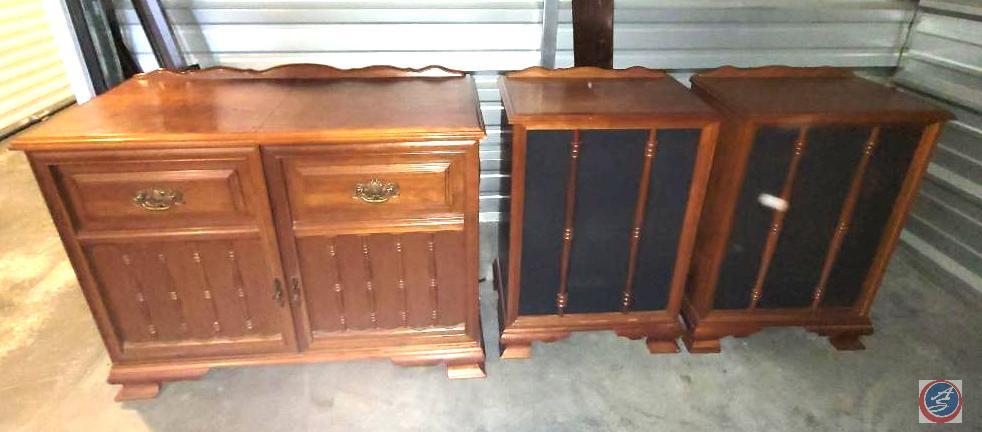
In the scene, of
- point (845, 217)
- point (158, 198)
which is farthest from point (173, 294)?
point (845, 217)

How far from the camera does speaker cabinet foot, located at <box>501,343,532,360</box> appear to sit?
1725mm

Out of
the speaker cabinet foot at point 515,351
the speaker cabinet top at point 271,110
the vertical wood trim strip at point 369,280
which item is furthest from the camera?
the speaker cabinet foot at point 515,351

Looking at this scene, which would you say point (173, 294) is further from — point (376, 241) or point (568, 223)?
point (568, 223)

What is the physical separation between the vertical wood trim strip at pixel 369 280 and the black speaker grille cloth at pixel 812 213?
1.15 metres

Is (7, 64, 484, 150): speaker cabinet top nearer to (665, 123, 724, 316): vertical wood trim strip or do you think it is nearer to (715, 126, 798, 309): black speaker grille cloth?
(665, 123, 724, 316): vertical wood trim strip

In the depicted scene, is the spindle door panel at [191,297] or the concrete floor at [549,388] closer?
the spindle door panel at [191,297]

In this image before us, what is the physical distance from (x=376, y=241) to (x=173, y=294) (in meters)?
0.55

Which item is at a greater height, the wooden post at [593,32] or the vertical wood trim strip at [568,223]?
the wooden post at [593,32]

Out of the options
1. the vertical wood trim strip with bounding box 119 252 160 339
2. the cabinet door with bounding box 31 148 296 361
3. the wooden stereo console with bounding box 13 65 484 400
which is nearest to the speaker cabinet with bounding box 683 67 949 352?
the wooden stereo console with bounding box 13 65 484 400

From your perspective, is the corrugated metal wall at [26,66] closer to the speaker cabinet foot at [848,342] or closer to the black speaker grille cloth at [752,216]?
the black speaker grille cloth at [752,216]

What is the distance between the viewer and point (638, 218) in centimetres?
153

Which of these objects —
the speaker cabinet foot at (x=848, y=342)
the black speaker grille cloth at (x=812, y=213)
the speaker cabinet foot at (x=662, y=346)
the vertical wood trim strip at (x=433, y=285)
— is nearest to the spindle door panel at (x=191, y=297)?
the vertical wood trim strip at (x=433, y=285)

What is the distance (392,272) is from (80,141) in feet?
2.46

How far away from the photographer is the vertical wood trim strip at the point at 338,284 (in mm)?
1450
